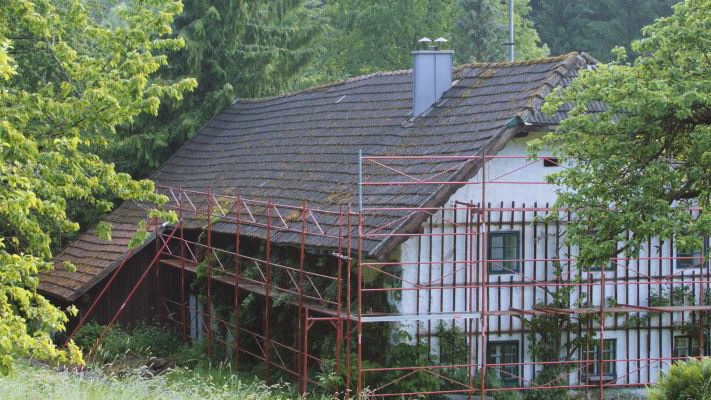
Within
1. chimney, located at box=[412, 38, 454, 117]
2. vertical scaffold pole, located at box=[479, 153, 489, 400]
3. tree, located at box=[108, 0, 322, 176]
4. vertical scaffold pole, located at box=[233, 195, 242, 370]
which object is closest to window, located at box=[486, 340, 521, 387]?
vertical scaffold pole, located at box=[479, 153, 489, 400]

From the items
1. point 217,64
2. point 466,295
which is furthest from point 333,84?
point 466,295

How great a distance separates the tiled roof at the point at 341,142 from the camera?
66.2ft

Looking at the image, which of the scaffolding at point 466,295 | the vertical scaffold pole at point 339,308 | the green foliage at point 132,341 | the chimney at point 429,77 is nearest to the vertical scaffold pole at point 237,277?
the scaffolding at point 466,295

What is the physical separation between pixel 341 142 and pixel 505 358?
6.44 metres

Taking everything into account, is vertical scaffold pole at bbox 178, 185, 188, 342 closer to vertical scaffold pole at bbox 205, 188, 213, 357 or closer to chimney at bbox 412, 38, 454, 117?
vertical scaffold pole at bbox 205, 188, 213, 357

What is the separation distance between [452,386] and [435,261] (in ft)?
6.94

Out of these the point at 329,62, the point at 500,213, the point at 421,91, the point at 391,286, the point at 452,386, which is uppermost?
the point at 329,62

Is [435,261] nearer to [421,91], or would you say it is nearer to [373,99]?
[421,91]

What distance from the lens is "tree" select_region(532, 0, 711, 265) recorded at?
16391 millimetres

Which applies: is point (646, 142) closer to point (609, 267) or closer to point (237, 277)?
point (609, 267)

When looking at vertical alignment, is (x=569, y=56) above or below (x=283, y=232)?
above

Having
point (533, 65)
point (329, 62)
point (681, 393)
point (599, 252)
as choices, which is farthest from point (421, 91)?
point (329, 62)

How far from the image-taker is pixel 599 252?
16.8m

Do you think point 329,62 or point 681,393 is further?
point 329,62
